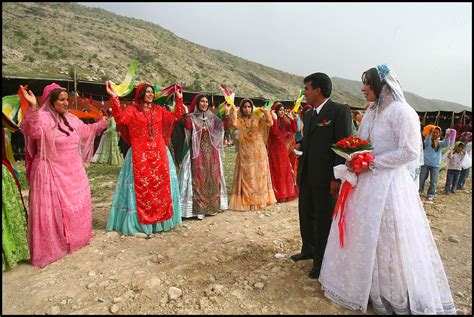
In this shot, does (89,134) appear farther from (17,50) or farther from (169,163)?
(17,50)

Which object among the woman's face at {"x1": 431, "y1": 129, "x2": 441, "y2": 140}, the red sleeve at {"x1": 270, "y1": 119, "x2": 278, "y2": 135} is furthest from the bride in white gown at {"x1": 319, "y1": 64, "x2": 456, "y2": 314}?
the woman's face at {"x1": 431, "y1": 129, "x2": 441, "y2": 140}

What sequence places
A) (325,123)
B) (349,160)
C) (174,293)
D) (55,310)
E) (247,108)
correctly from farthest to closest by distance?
(247,108), (325,123), (174,293), (55,310), (349,160)

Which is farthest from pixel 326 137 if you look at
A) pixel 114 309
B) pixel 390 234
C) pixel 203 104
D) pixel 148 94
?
pixel 203 104

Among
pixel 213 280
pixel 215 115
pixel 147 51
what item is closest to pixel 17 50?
pixel 147 51

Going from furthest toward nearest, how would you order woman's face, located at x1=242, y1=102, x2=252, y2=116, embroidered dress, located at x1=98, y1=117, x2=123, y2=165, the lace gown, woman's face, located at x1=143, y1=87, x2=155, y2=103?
embroidered dress, located at x1=98, y1=117, x2=123, y2=165
woman's face, located at x1=242, y1=102, x2=252, y2=116
woman's face, located at x1=143, y1=87, x2=155, y2=103
the lace gown

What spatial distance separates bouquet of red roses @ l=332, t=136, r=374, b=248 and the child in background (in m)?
6.35

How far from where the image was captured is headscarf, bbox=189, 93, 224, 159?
4938 millimetres

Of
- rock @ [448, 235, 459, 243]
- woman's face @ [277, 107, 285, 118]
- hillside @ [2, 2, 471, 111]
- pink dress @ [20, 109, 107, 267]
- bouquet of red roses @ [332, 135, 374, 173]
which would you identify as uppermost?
hillside @ [2, 2, 471, 111]

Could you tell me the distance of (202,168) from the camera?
5.04m

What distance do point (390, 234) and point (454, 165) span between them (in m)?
6.40

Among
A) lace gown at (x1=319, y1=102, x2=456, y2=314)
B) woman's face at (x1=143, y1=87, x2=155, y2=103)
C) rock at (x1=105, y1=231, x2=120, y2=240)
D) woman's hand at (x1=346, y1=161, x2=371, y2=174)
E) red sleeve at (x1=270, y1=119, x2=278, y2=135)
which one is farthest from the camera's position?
red sleeve at (x1=270, y1=119, x2=278, y2=135)

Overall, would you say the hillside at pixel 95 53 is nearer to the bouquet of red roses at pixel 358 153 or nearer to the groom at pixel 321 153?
the groom at pixel 321 153

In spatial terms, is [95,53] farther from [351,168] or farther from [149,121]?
[351,168]

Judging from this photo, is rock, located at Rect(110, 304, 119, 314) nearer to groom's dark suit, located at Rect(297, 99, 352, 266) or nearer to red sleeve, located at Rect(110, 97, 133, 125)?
groom's dark suit, located at Rect(297, 99, 352, 266)
